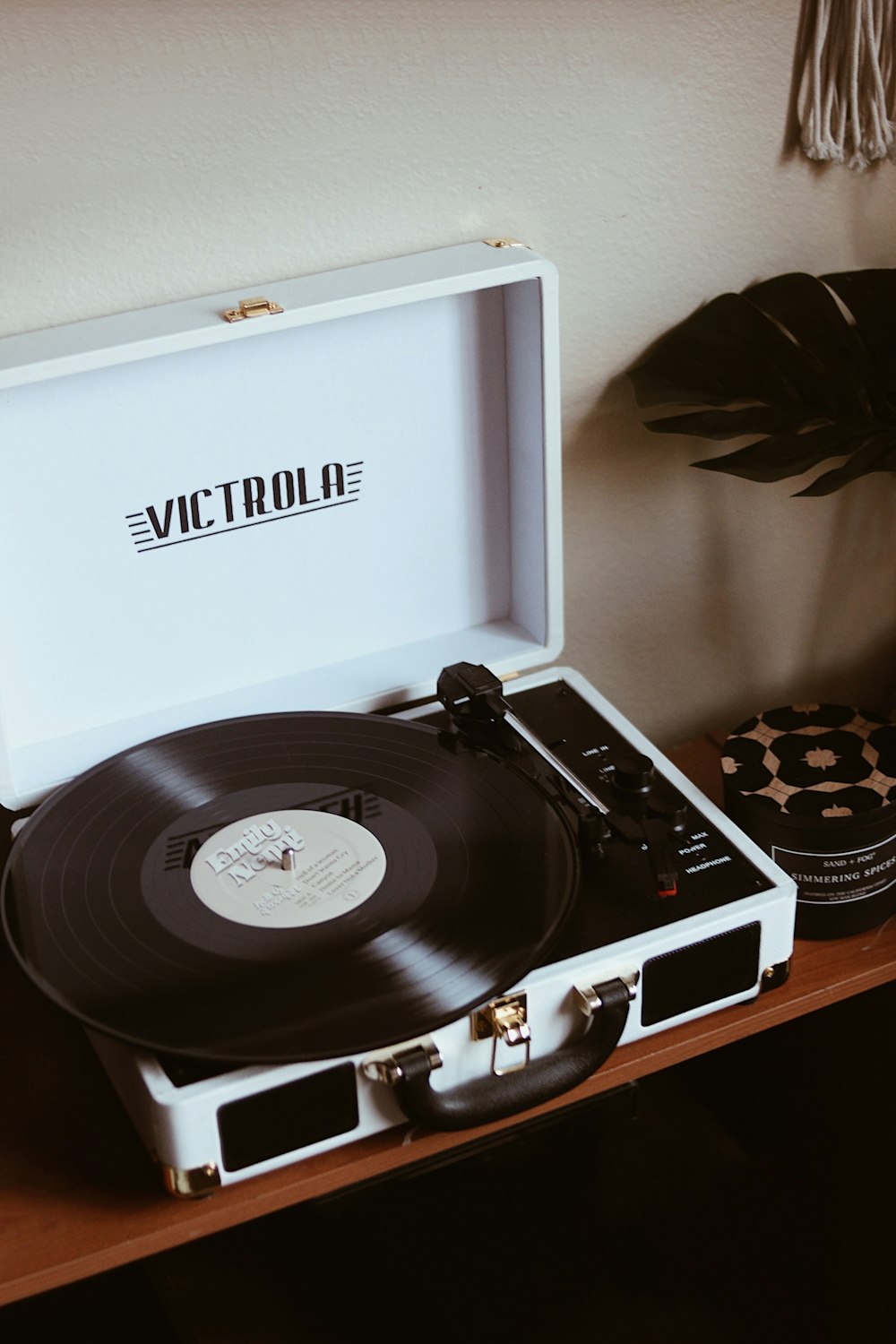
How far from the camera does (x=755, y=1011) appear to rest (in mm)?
1028

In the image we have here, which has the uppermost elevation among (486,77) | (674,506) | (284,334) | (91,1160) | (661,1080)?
(486,77)

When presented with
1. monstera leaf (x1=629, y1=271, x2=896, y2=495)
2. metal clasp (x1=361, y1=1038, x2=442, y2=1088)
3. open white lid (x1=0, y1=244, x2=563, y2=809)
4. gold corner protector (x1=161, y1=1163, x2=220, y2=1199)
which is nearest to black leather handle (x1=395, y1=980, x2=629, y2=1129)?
metal clasp (x1=361, y1=1038, x2=442, y2=1088)

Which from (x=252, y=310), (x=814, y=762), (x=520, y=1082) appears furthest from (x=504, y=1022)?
(x=252, y=310)

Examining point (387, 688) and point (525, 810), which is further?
point (387, 688)

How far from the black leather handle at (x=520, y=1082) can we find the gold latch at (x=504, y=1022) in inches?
1.0

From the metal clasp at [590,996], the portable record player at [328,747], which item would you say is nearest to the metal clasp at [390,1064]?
the portable record player at [328,747]

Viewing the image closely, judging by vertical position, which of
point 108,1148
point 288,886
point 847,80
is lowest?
point 108,1148

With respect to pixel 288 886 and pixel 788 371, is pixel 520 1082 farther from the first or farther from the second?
pixel 788 371

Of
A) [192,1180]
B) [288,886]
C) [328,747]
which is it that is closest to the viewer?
[192,1180]

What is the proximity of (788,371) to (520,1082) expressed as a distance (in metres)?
0.66

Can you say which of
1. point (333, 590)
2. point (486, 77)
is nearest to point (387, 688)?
point (333, 590)

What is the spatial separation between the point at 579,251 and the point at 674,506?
28 centimetres

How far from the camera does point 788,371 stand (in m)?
1.23

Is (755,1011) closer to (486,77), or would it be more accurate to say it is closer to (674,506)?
(674,506)
